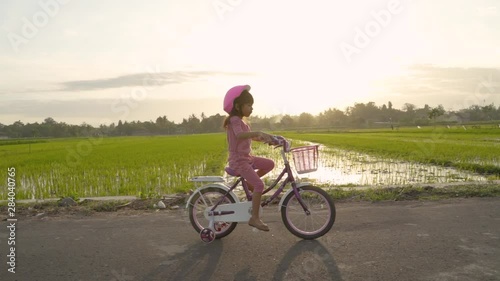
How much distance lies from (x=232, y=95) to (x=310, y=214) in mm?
1518

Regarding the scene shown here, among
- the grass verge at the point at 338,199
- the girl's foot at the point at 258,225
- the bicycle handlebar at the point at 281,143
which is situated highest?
the bicycle handlebar at the point at 281,143

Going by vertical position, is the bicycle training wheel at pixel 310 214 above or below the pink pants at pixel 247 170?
below

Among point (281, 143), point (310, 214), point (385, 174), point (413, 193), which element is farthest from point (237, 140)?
point (385, 174)

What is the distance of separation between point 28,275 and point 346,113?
109 meters

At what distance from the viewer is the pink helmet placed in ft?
13.1

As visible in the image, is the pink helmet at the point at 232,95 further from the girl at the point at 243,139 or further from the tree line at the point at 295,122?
the tree line at the point at 295,122

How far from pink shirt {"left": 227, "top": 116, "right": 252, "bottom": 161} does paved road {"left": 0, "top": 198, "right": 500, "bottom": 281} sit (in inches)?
37.4

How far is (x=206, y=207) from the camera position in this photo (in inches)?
176

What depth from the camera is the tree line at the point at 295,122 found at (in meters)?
74.4

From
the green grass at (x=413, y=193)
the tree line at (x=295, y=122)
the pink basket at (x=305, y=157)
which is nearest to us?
the pink basket at (x=305, y=157)

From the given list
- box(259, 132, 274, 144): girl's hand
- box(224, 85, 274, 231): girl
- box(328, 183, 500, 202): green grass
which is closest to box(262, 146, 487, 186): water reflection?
box(328, 183, 500, 202): green grass

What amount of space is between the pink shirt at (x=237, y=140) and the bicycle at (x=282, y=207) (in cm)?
22

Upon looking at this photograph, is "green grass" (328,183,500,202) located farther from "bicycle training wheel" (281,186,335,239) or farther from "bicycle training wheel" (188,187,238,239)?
"bicycle training wheel" (188,187,238,239)

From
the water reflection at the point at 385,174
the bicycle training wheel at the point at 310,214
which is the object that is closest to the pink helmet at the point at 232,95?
the bicycle training wheel at the point at 310,214
